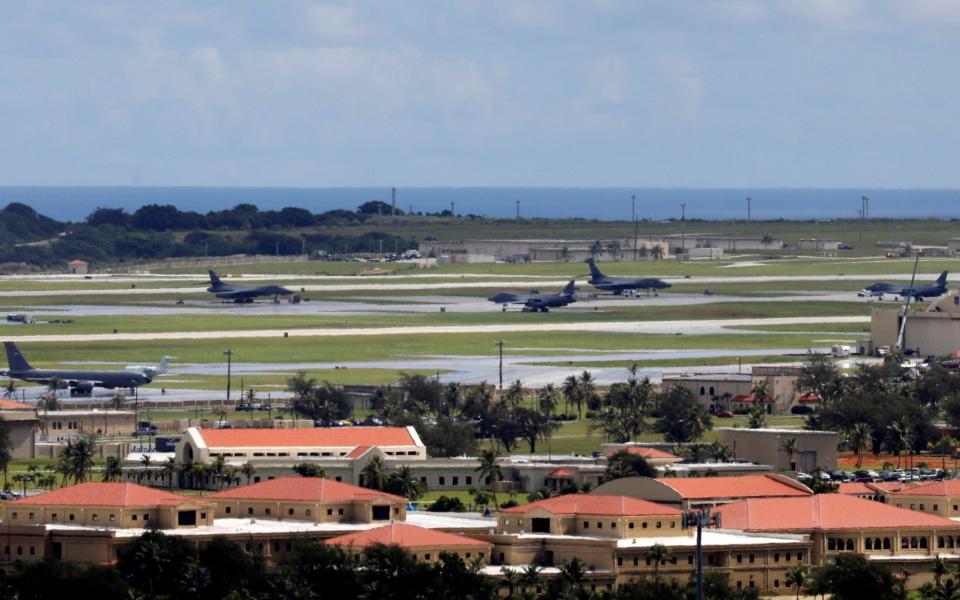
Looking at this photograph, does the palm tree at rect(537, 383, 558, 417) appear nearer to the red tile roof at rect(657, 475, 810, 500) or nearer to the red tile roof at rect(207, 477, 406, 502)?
the red tile roof at rect(657, 475, 810, 500)

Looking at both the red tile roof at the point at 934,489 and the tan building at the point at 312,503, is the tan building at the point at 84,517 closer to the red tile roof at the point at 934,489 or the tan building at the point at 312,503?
the tan building at the point at 312,503

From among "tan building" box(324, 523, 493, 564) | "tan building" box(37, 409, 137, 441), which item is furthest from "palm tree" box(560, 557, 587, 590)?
"tan building" box(37, 409, 137, 441)

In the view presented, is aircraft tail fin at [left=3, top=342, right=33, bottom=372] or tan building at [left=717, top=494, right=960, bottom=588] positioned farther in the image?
aircraft tail fin at [left=3, top=342, right=33, bottom=372]

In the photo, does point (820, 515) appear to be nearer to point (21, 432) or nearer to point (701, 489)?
point (701, 489)

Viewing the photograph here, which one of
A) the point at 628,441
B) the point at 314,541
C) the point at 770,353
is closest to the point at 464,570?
the point at 314,541

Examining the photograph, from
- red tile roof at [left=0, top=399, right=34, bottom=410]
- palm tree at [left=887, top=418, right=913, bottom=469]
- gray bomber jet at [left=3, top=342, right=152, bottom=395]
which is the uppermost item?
red tile roof at [left=0, top=399, right=34, bottom=410]

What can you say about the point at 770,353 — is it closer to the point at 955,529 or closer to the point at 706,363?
the point at 706,363

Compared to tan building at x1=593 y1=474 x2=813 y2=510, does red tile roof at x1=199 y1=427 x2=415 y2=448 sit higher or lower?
lower
